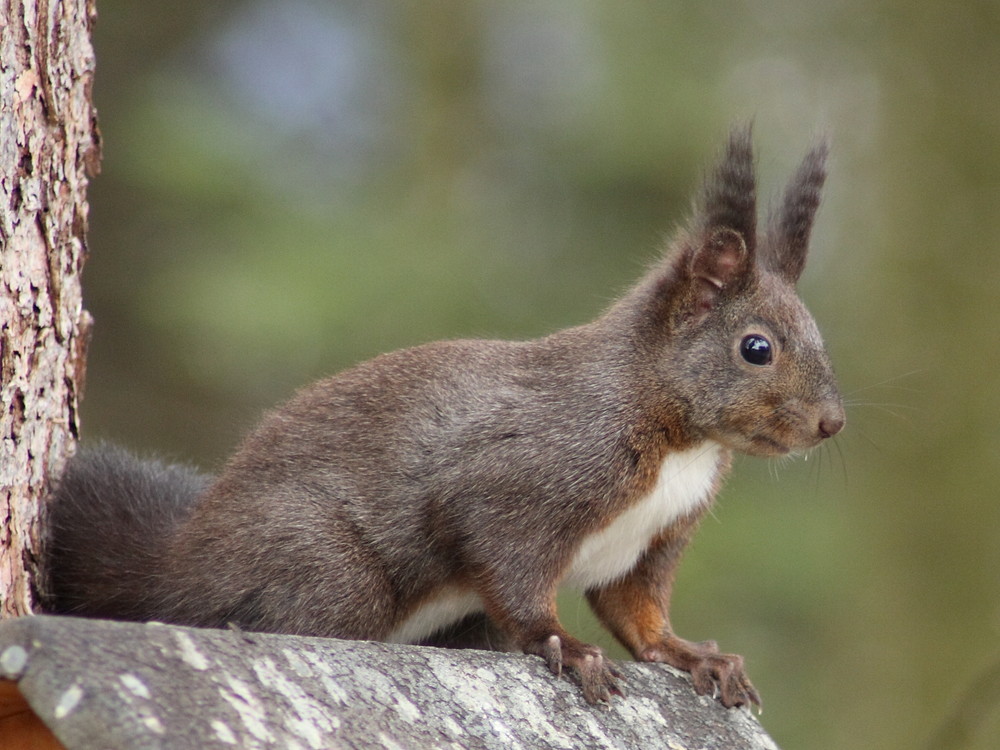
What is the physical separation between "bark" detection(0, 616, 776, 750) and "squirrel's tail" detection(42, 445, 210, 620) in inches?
33.5

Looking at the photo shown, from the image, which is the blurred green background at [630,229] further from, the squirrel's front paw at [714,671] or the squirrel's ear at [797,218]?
the squirrel's front paw at [714,671]

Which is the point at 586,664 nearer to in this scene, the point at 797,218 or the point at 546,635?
the point at 546,635

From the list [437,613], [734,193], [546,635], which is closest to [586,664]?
[546,635]

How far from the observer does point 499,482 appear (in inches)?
111

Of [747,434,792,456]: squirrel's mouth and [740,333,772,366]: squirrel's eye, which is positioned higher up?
[740,333,772,366]: squirrel's eye

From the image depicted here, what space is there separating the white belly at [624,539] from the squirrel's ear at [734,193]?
49 centimetres

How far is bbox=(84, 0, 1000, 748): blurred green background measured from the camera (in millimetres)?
5461

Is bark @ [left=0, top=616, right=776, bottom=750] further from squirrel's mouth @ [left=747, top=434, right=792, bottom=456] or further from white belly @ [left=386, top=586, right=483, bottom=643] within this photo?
squirrel's mouth @ [left=747, top=434, right=792, bottom=456]

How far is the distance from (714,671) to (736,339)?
0.74 meters

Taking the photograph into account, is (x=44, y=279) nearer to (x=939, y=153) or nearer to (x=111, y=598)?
(x=111, y=598)

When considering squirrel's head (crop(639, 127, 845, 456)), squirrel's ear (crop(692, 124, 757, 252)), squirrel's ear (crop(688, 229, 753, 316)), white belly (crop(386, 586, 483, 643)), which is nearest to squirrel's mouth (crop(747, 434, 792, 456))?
squirrel's head (crop(639, 127, 845, 456))

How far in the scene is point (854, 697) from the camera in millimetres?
5777

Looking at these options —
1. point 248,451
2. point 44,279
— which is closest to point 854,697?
point 248,451

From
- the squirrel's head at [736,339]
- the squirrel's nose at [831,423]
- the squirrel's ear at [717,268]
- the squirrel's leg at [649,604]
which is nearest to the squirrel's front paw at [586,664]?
the squirrel's leg at [649,604]
